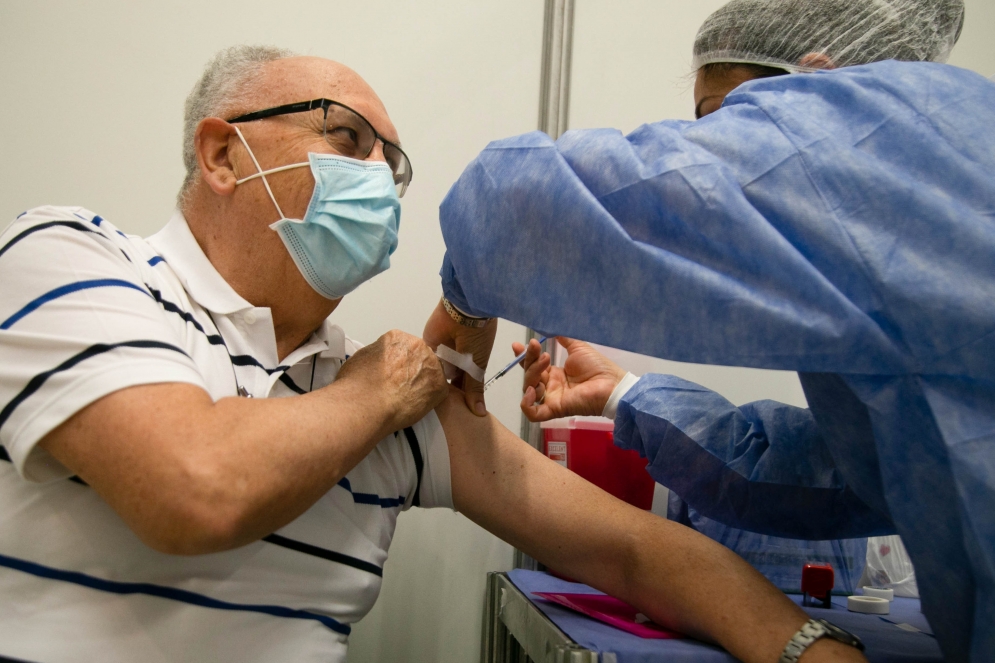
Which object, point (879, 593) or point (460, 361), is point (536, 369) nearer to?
point (460, 361)

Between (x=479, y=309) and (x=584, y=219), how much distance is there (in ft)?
0.73

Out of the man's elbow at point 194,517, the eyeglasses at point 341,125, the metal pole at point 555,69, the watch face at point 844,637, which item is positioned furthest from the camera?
the metal pole at point 555,69

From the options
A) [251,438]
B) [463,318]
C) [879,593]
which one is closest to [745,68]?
[463,318]

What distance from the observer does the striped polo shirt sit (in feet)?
2.43

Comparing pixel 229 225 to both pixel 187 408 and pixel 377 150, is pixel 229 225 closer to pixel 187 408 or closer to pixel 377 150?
pixel 377 150

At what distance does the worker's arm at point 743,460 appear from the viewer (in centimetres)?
115

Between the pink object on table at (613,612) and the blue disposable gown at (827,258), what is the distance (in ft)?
1.22

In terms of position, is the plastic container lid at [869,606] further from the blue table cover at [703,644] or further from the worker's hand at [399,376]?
the worker's hand at [399,376]

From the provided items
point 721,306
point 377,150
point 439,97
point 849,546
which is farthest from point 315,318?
point 849,546

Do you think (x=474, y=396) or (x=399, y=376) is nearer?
(x=399, y=376)

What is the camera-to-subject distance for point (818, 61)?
1.06 metres

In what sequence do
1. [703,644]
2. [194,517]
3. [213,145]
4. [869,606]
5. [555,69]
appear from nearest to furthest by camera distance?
[194,517] → [703,644] → [213,145] → [869,606] → [555,69]

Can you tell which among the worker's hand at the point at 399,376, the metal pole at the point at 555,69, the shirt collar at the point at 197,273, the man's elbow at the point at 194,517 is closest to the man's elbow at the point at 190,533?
the man's elbow at the point at 194,517

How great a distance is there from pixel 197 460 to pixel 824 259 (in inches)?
28.3
